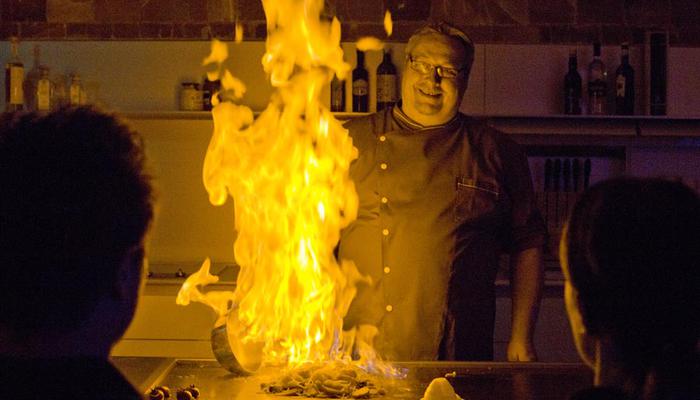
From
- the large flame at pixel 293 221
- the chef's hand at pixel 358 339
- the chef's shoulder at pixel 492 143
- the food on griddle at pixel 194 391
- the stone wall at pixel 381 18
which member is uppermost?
the stone wall at pixel 381 18

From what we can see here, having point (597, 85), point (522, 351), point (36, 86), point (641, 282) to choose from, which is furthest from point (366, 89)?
point (641, 282)

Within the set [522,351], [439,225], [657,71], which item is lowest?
[522,351]

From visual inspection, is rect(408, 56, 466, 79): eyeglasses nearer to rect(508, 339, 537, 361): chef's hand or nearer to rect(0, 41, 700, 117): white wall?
rect(508, 339, 537, 361): chef's hand

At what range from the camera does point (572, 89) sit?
4.56 m

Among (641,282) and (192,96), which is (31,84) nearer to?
(192,96)

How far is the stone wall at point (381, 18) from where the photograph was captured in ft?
15.9

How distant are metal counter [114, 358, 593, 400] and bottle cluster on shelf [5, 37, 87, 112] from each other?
8.69 feet

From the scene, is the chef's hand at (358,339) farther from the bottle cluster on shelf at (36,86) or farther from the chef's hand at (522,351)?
the bottle cluster on shelf at (36,86)

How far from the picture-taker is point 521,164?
2.95 metres

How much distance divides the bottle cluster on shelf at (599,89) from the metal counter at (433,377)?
8.68ft

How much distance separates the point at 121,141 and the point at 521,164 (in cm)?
211

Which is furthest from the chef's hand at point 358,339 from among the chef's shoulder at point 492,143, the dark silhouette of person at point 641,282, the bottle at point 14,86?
the bottle at point 14,86

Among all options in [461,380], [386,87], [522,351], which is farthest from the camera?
[386,87]

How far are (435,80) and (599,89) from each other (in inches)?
76.5
